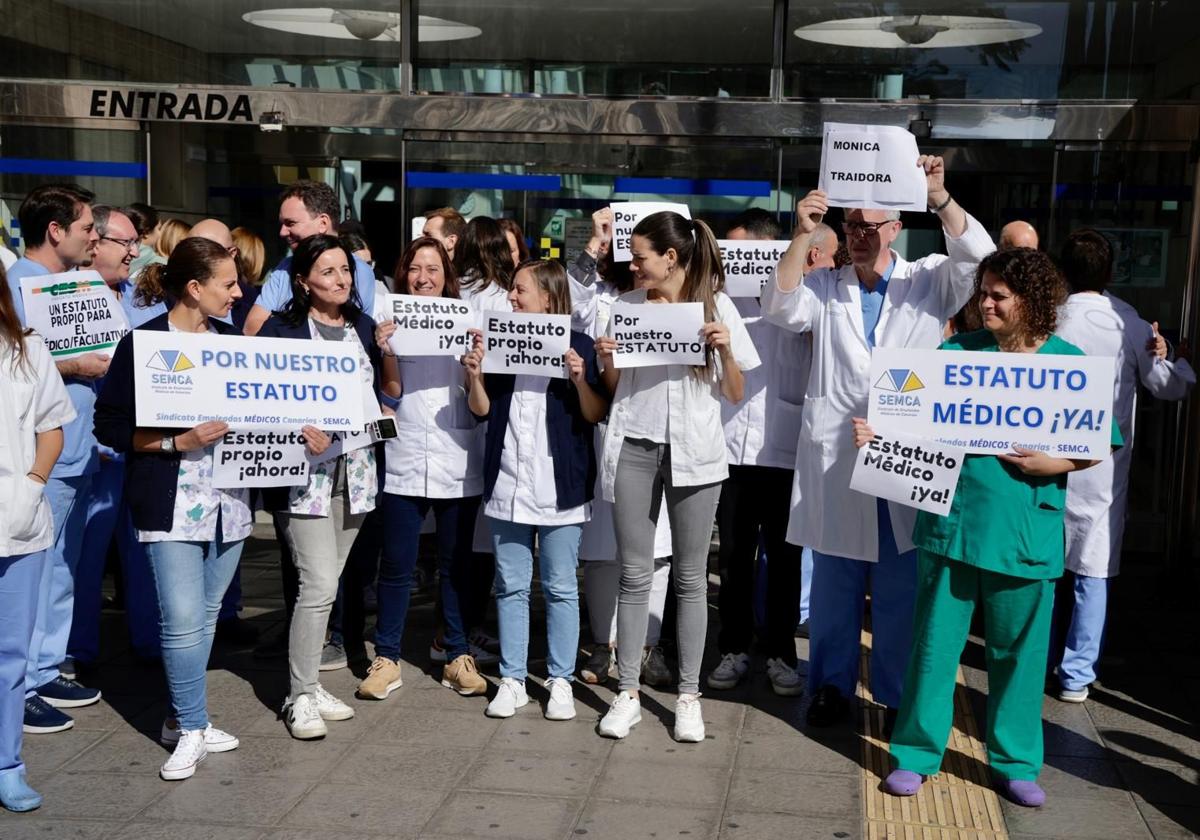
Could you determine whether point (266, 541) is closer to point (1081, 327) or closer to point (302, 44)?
point (302, 44)

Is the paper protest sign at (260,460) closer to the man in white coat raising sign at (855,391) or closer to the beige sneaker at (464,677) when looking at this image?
the beige sneaker at (464,677)

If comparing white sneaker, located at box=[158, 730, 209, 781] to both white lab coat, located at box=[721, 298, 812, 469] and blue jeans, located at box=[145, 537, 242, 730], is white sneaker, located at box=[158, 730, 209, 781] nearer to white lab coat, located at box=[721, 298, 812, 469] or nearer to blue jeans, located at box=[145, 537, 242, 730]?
blue jeans, located at box=[145, 537, 242, 730]

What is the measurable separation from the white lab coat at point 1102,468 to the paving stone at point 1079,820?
1.34 metres

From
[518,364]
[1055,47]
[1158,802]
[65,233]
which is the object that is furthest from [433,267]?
[1055,47]

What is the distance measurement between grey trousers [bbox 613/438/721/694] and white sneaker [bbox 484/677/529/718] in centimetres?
48

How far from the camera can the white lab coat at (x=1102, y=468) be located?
5961mm

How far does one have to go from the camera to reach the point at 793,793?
192 inches

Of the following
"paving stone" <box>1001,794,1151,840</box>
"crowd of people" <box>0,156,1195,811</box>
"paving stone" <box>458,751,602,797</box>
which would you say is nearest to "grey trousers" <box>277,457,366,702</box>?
"crowd of people" <box>0,156,1195,811</box>

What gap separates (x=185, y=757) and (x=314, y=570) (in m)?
0.83

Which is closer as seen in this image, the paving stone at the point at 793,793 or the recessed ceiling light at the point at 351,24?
the paving stone at the point at 793,793

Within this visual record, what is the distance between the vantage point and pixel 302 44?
9.31 metres

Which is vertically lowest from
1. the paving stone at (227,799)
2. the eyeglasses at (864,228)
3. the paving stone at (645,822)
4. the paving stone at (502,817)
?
the paving stone at (227,799)

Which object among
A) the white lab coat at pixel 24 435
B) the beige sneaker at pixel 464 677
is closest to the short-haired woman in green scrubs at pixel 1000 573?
the beige sneaker at pixel 464 677

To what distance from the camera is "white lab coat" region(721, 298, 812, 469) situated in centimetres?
589
